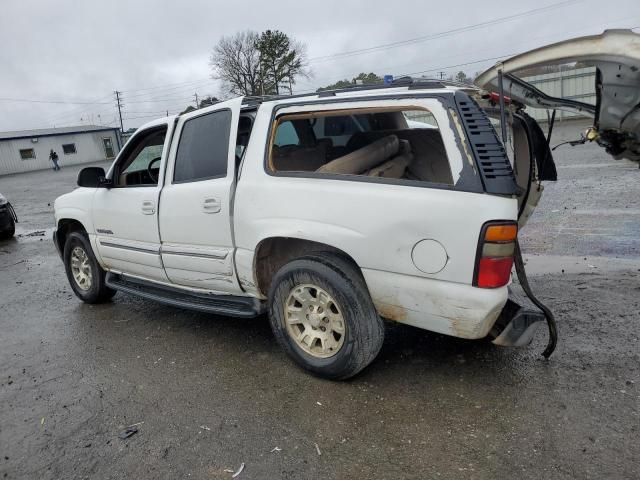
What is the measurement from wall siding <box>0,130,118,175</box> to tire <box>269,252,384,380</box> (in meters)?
46.8

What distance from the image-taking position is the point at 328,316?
314cm

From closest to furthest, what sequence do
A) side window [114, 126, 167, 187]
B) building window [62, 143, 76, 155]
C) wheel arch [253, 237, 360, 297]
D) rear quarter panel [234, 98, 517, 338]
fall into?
rear quarter panel [234, 98, 517, 338]
wheel arch [253, 237, 360, 297]
side window [114, 126, 167, 187]
building window [62, 143, 76, 155]

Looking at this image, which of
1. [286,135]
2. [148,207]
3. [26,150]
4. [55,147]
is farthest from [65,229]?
[55,147]

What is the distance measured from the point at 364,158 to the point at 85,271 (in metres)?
3.47

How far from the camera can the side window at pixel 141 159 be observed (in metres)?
4.49

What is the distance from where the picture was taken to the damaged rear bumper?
2.83 m

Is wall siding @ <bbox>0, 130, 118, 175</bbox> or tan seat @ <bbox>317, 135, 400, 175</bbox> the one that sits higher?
wall siding @ <bbox>0, 130, 118, 175</bbox>

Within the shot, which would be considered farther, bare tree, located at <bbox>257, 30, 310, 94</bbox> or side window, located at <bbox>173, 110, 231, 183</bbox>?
bare tree, located at <bbox>257, 30, 310, 94</bbox>

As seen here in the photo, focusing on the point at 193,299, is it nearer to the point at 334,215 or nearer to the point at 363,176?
the point at 334,215

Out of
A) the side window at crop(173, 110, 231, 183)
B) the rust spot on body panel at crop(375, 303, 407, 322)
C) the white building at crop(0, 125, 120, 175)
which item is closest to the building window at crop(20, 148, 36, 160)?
the white building at crop(0, 125, 120, 175)

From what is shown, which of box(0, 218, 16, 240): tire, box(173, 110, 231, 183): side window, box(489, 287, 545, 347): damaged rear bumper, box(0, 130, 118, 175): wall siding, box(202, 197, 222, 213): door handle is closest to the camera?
box(489, 287, 545, 347): damaged rear bumper

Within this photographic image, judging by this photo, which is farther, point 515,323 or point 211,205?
point 211,205

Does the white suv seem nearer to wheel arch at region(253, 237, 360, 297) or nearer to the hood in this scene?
wheel arch at region(253, 237, 360, 297)

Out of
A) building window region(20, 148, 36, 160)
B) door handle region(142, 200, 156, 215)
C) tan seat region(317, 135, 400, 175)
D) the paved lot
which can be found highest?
building window region(20, 148, 36, 160)
